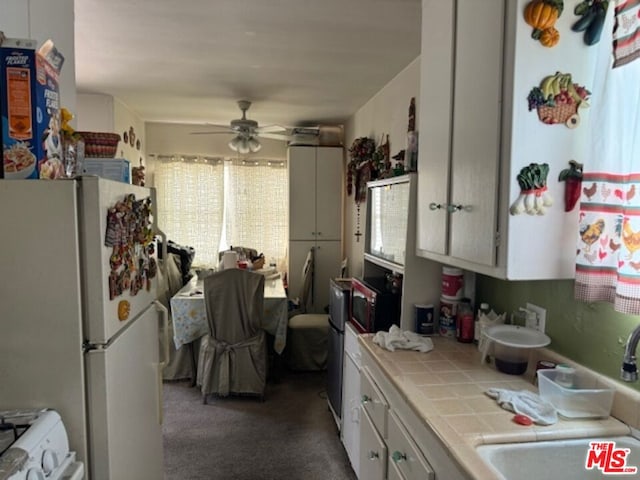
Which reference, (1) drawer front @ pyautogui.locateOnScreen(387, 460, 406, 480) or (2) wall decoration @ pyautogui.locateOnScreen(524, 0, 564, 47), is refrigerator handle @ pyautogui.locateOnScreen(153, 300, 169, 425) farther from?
(2) wall decoration @ pyautogui.locateOnScreen(524, 0, 564, 47)

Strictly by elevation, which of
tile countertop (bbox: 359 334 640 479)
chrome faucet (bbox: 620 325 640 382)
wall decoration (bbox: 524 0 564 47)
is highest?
wall decoration (bbox: 524 0 564 47)

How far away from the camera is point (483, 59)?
1.34 m

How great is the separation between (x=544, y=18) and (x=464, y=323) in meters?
1.18

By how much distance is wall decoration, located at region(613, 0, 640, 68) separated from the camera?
1.03m

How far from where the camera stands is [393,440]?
1420 millimetres

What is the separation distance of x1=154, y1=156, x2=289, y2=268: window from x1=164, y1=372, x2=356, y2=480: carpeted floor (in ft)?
6.34

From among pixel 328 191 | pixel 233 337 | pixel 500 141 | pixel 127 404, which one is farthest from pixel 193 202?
pixel 500 141

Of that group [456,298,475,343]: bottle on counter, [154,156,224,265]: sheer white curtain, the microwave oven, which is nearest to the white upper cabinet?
[154,156,224,265]: sheer white curtain

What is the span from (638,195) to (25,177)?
161cm

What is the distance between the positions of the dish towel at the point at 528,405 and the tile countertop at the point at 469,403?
2cm

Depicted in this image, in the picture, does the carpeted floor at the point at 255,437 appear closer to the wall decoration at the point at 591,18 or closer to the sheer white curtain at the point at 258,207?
the sheer white curtain at the point at 258,207

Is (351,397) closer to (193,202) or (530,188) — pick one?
(530,188)

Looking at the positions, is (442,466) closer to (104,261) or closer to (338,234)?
(104,261)

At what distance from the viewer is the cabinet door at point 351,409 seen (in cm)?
220
